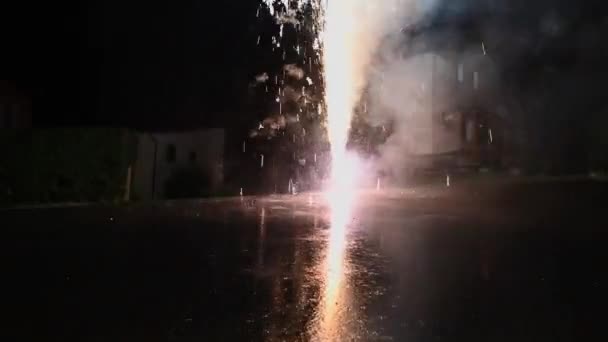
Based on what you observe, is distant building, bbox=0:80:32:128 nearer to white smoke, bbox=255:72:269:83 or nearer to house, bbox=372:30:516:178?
white smoke, bbox=255:72:269:83

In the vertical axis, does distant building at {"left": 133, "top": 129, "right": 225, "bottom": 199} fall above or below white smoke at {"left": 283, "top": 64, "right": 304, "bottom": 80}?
below

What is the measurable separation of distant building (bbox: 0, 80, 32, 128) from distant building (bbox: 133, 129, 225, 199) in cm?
516

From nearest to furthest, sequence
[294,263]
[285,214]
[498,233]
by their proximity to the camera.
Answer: [294,263], [498,233], [285,214]

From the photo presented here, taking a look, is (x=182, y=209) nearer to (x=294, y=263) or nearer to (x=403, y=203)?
(x=403, y=203)

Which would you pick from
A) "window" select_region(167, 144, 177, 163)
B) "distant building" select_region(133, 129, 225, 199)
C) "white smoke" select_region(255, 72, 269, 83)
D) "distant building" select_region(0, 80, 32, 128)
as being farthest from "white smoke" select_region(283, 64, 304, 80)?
"distant building" select_region(0, 80, 32, 128)

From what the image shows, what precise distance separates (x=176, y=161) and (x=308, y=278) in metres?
15.8

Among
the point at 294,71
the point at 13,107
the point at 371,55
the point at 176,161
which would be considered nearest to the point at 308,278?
the point at 371,55

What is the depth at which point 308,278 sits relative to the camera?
4750mm

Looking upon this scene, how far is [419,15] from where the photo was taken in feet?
38.2

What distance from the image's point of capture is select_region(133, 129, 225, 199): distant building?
51.3 ft

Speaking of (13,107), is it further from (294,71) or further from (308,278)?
(308,278)

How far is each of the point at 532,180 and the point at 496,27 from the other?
271 inches

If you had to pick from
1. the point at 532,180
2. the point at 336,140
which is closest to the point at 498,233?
the point at 532,180

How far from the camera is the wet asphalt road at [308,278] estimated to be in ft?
11.2
